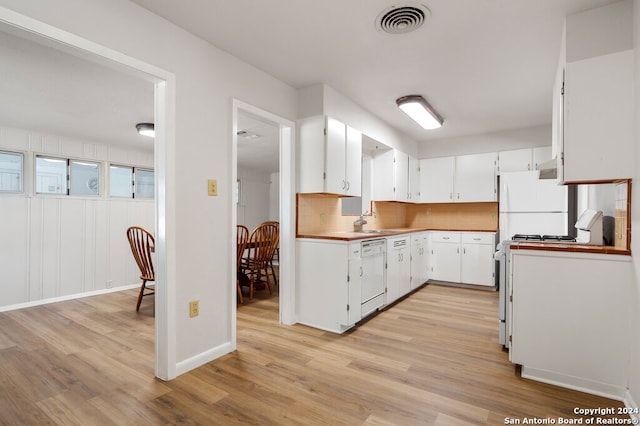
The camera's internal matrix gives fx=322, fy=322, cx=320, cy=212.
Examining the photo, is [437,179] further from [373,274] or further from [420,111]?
[373,274]

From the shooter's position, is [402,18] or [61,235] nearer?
[402,18]

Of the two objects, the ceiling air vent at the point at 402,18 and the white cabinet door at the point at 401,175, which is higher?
the ceiling air vent at the point at 402,18

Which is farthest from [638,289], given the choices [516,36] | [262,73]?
[262,73]

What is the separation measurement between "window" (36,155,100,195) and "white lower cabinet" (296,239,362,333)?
11.7 ft

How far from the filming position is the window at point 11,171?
12.9ft

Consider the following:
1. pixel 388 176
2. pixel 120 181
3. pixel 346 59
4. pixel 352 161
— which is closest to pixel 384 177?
pixel 388 176

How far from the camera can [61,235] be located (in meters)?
4.32

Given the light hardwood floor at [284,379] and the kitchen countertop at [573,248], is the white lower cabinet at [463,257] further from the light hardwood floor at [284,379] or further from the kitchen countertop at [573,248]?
the kitchen countertop at [573,248]

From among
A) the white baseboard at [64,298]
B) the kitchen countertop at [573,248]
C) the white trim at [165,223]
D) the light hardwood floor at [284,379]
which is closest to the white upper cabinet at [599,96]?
the kitchen countertop at [573,248]

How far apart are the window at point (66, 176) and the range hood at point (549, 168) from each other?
18.2ft

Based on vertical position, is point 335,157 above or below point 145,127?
below

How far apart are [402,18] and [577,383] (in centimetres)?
249

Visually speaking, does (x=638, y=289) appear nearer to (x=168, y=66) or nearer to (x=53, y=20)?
(x=168, y=66)

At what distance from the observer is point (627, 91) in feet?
5.91
